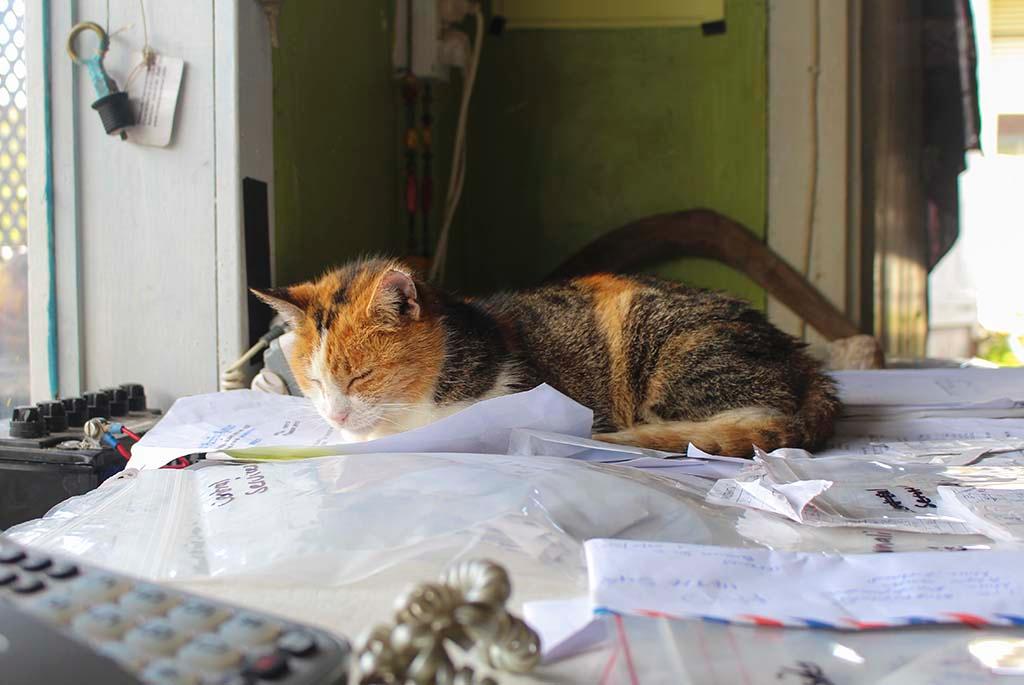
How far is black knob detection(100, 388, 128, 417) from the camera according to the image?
3.81ft

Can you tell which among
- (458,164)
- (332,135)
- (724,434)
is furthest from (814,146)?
(724,434)

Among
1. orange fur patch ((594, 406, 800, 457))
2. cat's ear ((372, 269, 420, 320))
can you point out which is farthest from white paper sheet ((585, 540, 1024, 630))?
cat's ear ((372, 269, 420, 320))

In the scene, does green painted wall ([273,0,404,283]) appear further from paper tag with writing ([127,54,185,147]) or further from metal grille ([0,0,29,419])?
metal grille ([0,0,29,419])

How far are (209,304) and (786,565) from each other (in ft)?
3.29

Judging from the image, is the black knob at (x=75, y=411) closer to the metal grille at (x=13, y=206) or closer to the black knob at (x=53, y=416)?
the black knob at (x=53, y=416)

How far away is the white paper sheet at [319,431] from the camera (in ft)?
2.71

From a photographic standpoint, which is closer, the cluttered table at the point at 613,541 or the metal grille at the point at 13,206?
the cluttered table at the point at 613,541

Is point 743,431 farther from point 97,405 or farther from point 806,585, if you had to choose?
point 97,405

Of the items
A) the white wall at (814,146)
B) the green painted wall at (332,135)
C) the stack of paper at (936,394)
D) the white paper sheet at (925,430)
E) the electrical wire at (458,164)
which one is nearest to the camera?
the white paper sheet at (925,430)

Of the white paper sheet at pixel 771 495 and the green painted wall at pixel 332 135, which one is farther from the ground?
the green painted wall at pixel 332 135

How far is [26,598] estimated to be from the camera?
413 millimetres

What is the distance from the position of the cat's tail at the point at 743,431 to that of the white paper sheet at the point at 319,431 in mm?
106

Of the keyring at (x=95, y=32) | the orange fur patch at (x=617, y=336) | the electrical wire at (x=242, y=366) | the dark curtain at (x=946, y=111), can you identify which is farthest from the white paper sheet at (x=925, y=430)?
the dark curtain at (x=946, y=111)

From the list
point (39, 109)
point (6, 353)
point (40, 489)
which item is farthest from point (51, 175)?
point (40, 489)
